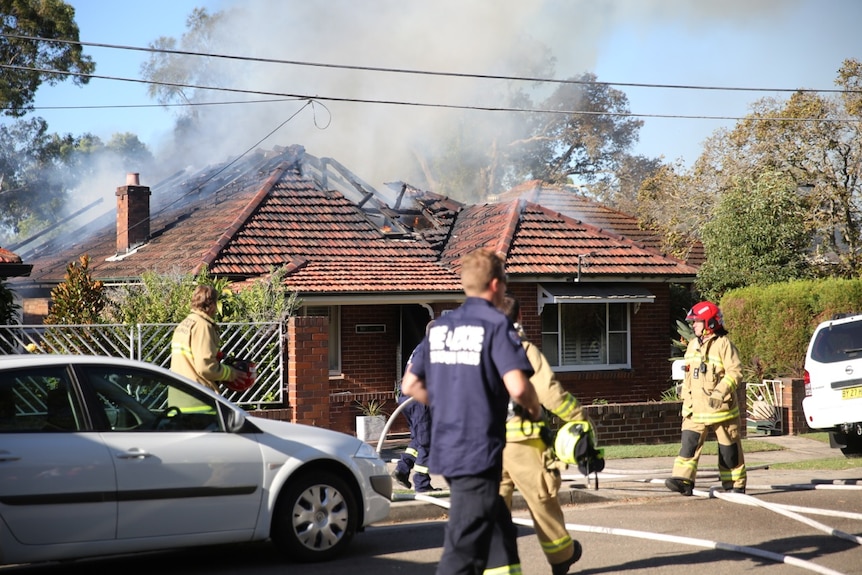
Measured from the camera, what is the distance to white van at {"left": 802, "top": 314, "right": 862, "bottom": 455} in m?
12.2

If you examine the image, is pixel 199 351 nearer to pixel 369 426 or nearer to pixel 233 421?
pixel 233 421

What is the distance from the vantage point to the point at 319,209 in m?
19.3

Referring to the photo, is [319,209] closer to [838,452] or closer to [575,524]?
[838,452]

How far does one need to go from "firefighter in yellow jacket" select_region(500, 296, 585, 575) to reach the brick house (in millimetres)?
9745

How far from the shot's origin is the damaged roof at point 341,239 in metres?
17.0

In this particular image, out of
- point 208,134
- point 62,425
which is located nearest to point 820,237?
point 208,134

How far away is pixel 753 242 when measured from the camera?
20.1 m

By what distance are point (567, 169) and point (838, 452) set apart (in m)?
30.9

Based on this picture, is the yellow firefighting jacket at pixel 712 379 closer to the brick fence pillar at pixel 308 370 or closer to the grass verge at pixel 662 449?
the grass verge at pixel 662 449

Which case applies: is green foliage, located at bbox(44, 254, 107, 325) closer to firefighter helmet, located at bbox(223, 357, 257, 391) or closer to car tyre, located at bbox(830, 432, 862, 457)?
firefighter helmet, located at bbox(223, 357, 257, 391)

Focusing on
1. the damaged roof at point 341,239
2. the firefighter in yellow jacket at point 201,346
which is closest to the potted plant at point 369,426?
the damaged roof at point 341,239

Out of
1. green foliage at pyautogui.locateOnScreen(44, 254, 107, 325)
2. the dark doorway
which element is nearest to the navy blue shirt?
green foliage at pyautogui.locateOnScreen(44, 254, 107, 325)

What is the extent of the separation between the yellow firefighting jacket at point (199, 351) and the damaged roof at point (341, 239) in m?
7.45

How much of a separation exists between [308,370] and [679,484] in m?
4.43
